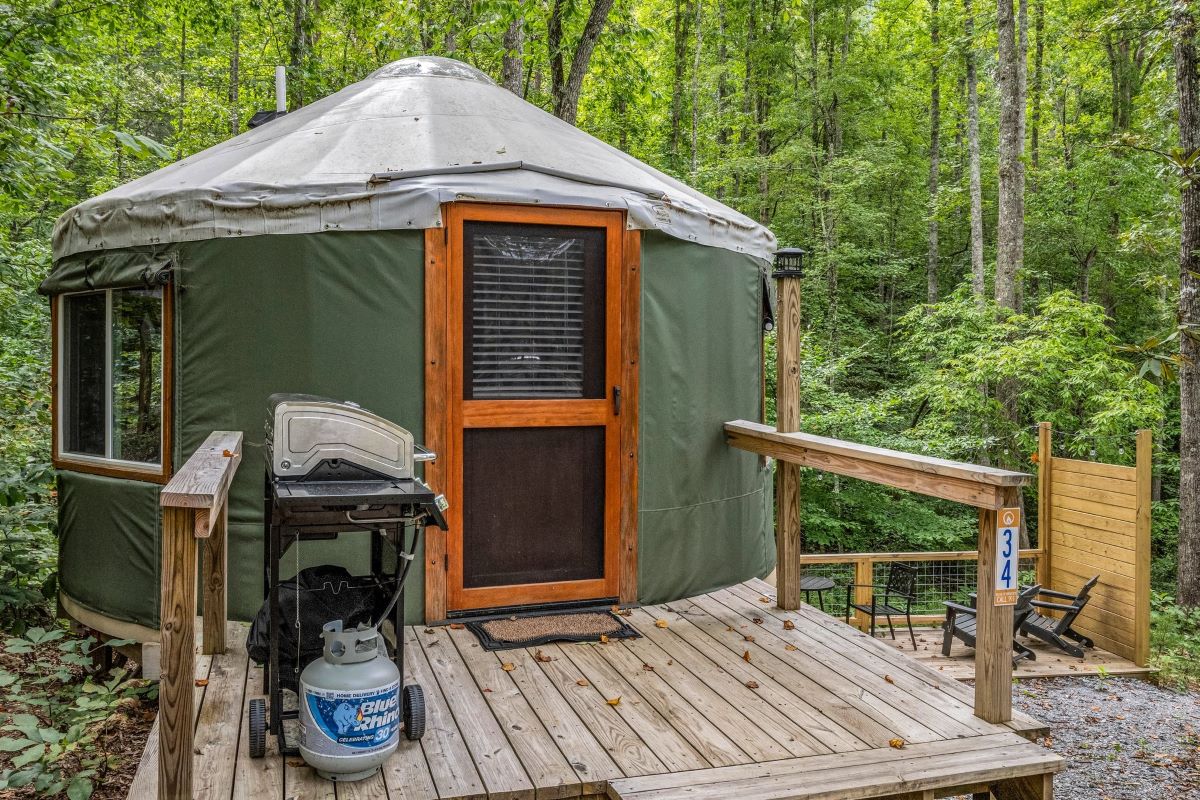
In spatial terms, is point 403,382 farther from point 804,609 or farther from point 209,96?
point 209,96

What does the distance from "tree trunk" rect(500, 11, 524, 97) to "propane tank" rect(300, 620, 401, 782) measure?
19.4 ft

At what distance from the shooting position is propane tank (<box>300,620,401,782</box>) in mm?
2092

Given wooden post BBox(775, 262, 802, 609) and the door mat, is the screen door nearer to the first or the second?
the door mat

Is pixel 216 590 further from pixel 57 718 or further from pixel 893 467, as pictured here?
pixel 893 467

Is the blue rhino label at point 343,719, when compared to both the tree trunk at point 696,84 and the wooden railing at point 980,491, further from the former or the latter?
the tree trunk at point 696,84

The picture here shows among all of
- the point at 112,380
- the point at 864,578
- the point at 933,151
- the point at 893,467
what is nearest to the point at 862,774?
the point at 893,467

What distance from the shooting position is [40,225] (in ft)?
28.0

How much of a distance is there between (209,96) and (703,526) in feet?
40.9

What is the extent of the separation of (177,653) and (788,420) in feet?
7.95

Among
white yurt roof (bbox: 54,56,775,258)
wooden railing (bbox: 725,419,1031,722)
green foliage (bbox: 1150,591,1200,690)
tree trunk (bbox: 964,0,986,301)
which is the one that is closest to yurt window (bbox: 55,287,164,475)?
white yurt roof (bbox: 54,56,775,258)

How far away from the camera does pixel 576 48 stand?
289 inches

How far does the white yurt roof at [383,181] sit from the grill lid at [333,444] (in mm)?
1331

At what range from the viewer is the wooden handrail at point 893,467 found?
2.46 m

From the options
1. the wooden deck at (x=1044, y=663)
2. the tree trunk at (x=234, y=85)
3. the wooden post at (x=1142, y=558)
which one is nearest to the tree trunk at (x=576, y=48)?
the wooden deck at (x=1044, y=663)
